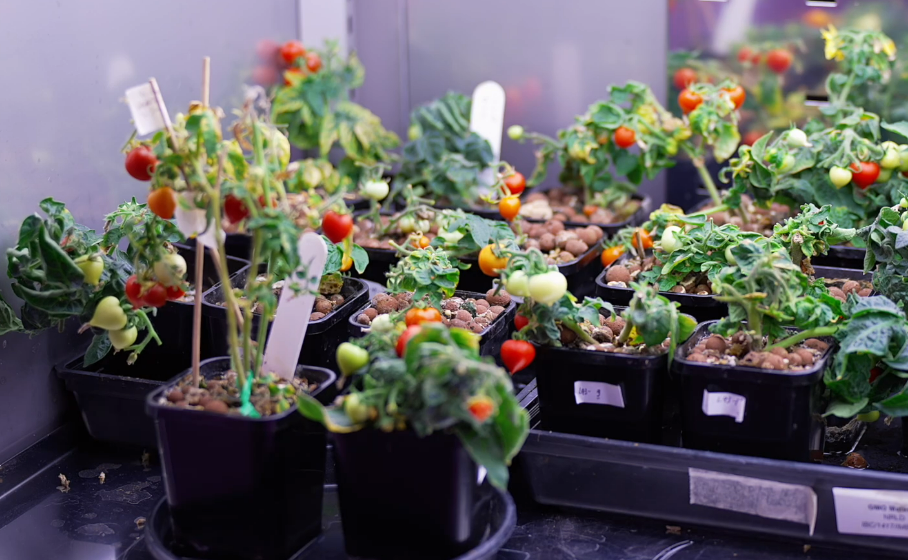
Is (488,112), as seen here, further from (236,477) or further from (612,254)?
(236,477)

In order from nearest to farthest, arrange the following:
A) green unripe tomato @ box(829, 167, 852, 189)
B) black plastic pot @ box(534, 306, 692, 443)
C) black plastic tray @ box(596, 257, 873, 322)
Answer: black plastic pot @ box(534, 306, 692, 443)
black plastic tray @ box(596, 257, 873, 322)
green unripe tomato @ box(829, 167, 852, 189)

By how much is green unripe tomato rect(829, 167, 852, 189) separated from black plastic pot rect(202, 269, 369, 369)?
2.82 ft

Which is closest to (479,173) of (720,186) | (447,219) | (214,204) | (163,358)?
(447,219)

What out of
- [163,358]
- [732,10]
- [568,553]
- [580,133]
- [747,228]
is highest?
[732,10]

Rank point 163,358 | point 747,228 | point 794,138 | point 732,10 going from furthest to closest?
point 732,10 → point 747,228 → point 794,138 → point 163,358

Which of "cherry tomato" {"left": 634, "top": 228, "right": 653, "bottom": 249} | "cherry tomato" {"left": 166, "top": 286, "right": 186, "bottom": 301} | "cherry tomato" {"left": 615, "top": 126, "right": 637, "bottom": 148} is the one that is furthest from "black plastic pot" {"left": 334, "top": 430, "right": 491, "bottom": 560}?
"cherry tomato" {"left": 615, "top": 126, "right": 637, "bottom": 148}

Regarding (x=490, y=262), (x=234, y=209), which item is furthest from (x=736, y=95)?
(x=234, y=209)

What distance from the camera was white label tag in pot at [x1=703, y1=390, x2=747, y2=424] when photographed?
4.09ft

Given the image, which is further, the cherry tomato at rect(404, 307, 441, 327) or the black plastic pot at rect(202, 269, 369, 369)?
the black plastic pot at rect(202, 269, 369, 369)

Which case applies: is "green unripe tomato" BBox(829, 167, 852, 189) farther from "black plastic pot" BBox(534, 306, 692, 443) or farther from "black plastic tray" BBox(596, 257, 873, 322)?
"black plastic pot" BBox(534, 306, 692, 443)

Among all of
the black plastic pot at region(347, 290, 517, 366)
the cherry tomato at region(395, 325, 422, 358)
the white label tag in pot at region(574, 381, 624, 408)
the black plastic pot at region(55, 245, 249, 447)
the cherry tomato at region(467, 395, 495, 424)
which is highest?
the cherry tomato at region(395, 325, 422, 358)

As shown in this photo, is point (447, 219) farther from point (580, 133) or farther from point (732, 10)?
point (732, 10)

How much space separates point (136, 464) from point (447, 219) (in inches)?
27.2

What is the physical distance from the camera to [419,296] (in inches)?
57.9
